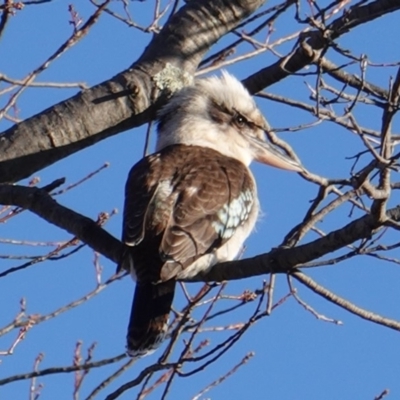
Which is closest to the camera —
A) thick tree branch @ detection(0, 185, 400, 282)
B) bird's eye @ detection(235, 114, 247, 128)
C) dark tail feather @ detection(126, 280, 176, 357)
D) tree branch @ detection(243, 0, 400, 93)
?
thick tree branch @ detection(0, 185, 400, 282)

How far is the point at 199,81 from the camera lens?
628cm

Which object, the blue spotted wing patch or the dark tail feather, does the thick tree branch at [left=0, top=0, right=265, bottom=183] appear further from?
the dark tail feather

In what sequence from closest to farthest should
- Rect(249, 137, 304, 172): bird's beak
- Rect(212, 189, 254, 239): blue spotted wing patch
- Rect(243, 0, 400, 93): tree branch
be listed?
Rect(243, 0, 400, 93): tree branch < Rect(212, 189, 254, 239): blue spotted wing patch < Rect(249, 137, 304, 172): bird's beak

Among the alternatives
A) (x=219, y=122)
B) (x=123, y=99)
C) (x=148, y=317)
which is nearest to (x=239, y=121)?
(x=219, y=122)

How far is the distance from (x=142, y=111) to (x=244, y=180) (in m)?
0.64

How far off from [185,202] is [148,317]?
0.55 metres

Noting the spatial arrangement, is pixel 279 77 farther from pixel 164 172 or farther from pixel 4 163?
pixel 4 163

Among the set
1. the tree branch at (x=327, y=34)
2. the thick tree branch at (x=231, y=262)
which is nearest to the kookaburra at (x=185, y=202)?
the thick tree branch at (x=231, y=262)

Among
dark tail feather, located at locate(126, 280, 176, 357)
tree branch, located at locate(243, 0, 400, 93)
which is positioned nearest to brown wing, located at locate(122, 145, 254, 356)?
dark tail feather, located at locate(126, 280, 176, 357)

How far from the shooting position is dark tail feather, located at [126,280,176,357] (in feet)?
15.2

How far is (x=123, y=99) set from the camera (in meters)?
4.95

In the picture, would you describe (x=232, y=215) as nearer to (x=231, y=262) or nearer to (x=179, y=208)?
(x=179, y=208)

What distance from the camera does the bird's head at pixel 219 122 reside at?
6.07 meters

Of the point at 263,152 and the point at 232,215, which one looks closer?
the point at 232,215
